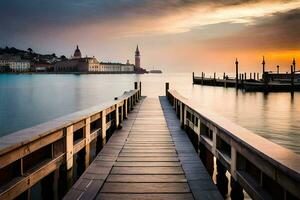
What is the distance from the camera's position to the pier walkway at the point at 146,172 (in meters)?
4.81

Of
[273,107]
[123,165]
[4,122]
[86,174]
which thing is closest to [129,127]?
[123,165]

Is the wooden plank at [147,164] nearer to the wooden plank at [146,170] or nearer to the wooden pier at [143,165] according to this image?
the wooden pier at [143,165]

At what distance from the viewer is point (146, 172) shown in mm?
A: 5895

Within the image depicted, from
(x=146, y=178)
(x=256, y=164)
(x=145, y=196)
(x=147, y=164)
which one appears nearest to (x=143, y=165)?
(x=147, y=164)

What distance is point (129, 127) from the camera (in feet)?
36.8

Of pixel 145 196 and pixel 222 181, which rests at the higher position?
pixel 145 196

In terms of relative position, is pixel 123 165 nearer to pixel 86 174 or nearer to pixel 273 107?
pixel 86 174

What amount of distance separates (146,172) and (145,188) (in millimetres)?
834

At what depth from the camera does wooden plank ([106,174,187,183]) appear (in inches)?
213

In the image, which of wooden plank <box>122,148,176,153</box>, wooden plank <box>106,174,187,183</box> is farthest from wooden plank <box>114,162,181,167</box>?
wooden plank <box>122,148,176,153</box>

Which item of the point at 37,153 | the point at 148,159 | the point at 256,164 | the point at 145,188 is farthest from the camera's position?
the point at 148,159

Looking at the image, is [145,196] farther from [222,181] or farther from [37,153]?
[222,181]

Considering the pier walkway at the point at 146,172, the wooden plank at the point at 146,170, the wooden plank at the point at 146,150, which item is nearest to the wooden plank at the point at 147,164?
the pier walkway at the point at 146,172

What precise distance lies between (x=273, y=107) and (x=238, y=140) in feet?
118
